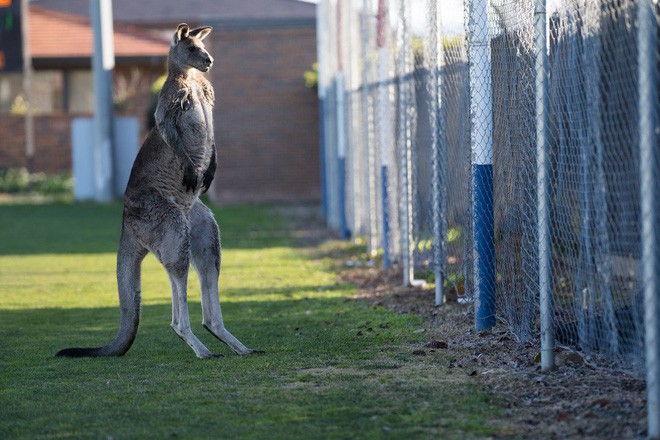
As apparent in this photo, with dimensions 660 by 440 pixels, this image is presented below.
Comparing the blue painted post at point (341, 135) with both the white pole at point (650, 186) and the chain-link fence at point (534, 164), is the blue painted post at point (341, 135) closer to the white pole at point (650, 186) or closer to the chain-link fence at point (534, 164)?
the chain-link fence at point (534, 164)

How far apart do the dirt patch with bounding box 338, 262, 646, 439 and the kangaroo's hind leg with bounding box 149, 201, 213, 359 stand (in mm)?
1658

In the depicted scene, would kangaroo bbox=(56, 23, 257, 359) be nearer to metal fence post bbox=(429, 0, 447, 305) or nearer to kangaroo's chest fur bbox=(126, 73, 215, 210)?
kangaroo's chest fur bbox=(126, 73, 215, 210)

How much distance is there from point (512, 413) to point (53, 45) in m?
37.1

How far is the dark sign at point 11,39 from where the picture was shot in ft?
89.4

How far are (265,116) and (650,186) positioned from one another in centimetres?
2497

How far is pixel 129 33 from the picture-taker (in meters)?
41.0

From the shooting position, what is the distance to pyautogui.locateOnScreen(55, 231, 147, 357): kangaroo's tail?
7934mm

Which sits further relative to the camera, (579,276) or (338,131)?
(338,131)

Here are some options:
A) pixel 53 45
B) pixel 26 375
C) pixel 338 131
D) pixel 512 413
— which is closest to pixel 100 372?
pixel 26 375

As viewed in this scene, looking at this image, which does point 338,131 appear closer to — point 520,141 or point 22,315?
point 22,315

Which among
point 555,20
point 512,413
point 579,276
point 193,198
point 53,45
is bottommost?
point 512,413

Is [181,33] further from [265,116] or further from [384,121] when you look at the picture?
[265,116]

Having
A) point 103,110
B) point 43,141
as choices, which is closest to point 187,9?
point 43,141

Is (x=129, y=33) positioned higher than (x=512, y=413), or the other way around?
(x=129, y=33)
